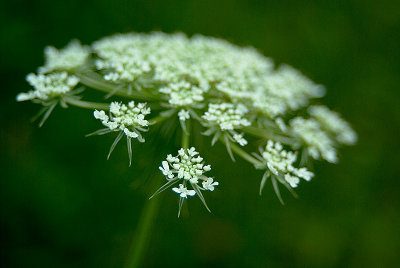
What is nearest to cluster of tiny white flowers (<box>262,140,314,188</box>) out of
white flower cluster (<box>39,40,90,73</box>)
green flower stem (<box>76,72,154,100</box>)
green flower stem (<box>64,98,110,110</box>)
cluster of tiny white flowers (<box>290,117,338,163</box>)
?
cluster of tiny white flowers (<box>290,117,338,163</box>)

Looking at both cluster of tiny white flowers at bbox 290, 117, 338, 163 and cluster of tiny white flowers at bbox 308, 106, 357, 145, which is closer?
cluster of tiny white flowers at bbox 290, 117, 338, 163

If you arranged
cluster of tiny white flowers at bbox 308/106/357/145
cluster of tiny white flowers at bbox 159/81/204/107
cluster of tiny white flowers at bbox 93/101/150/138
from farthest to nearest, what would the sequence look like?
cluster of tiny white flowers at bbox 308/106/357/145 < cluster of tiny white flowers at bbox 159/81/204/107 < cluster of tiny white flowers at bbox 93/101/150/138

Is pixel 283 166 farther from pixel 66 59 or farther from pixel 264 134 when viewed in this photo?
pixel 66 59

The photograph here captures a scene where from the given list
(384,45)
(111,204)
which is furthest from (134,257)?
(384,45)

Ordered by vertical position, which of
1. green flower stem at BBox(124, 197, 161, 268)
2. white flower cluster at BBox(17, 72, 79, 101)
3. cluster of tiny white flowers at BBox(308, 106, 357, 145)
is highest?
cluster of tiny white flowers at BBox(308, 106, 357, 145)

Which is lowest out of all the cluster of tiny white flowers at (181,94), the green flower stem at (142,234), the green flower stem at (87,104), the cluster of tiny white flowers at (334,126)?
the green flower stem at (142,234)

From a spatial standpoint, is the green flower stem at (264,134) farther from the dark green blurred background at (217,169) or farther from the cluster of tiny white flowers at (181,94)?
the dark green blurred background at (217,169)

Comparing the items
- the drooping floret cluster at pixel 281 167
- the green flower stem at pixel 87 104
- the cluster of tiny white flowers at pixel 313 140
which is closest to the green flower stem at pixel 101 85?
the green flower stem at pixel 87 104

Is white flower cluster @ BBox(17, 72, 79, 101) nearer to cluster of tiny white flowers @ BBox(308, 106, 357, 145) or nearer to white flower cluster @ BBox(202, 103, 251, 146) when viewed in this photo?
white flower cluster @ BBox(202, 103, 251, 146)
